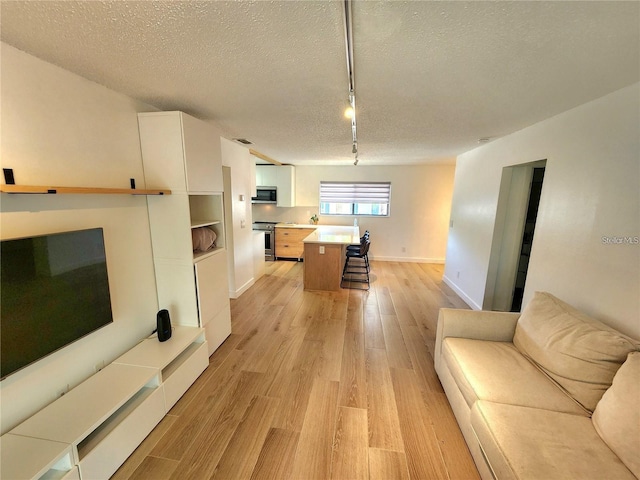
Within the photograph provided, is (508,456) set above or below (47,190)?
below

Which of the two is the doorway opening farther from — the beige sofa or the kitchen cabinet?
the kitchen cabinet

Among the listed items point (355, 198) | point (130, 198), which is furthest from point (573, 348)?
point (355, 198)

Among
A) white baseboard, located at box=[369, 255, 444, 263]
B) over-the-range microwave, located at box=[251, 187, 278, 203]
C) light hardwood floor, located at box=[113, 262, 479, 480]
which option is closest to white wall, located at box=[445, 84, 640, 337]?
light hardwood floor, located at box=[113, 262, 479, 480]

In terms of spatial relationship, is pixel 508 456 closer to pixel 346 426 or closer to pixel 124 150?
pixel 346 426

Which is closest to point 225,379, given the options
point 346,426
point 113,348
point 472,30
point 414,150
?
point 113,348

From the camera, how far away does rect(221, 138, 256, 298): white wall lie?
3.57 metres

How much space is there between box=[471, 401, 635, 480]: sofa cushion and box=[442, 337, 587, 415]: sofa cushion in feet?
0.25

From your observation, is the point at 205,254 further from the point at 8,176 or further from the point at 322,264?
the point at 322,264

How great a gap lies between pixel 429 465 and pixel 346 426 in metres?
0.54

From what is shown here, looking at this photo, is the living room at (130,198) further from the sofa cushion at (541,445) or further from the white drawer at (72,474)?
the sofa cushion at (541,445)

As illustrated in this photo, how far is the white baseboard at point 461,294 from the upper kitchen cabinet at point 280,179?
387 cm

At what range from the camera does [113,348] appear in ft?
6.15

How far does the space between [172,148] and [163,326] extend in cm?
148

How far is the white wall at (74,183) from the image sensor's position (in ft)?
4.30
